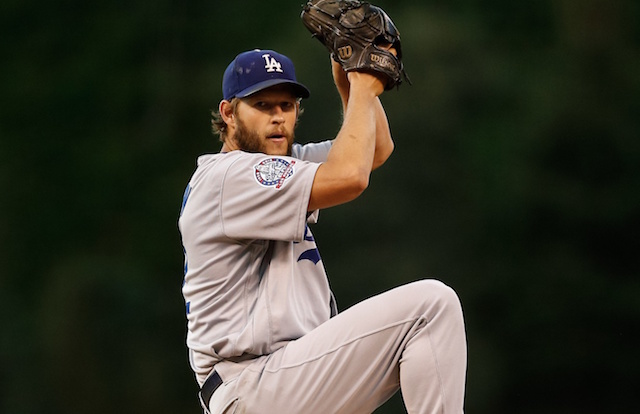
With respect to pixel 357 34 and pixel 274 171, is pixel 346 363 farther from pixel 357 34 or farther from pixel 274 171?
pixel 357 34

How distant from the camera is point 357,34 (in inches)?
97.7

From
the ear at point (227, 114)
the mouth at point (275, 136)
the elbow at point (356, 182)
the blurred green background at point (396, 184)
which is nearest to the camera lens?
the elbow at point (356, 182)

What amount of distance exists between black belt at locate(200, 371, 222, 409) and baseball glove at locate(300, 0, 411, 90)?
93cm

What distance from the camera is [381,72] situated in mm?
2467

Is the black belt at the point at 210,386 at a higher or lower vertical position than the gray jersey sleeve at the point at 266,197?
lower

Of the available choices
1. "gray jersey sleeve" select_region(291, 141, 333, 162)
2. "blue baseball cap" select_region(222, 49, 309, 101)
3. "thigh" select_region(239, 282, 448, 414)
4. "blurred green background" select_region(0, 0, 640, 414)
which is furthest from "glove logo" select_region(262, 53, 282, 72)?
"blurred green background" select_region(0, 0, 640, 414)

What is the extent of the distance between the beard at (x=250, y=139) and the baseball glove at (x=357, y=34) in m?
0.31

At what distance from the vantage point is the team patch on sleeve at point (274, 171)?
2350mm

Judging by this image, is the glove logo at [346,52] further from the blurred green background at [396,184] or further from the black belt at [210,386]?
the blurred green background at [396,184]

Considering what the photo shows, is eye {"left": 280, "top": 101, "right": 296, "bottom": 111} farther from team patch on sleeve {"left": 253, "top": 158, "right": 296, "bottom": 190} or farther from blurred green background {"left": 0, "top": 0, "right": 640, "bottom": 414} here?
blurred green background {"left": 0, "top": 0, "right": 640, "bottom": 414}

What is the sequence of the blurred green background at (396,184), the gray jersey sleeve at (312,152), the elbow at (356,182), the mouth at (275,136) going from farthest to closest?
1. the blurred green background at (396,184)
2. the gray jersey sleeve at (312,152)
3. the mouth at (275,136)
4. the elbow at (356,182)

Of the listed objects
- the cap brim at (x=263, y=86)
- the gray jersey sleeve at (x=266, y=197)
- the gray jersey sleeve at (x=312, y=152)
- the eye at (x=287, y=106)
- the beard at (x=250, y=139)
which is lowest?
the gray jersey sleeve at (x=266, y=197)

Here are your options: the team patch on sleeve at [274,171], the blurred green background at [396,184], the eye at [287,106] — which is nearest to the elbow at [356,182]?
the team patch on sleeve at [274,171]

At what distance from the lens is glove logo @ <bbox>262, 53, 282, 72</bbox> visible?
2664mm
